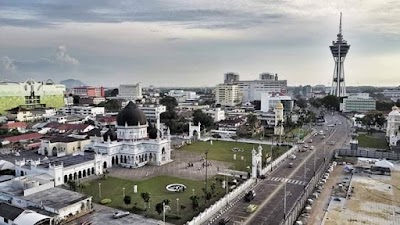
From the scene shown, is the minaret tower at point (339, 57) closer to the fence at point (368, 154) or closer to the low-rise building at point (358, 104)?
the low-rise building at point (358, 104)

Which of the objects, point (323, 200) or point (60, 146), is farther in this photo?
point (60, 146)

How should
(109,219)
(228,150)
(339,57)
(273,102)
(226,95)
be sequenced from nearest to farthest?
(109,219) → (228,150) → (273,102) → (226,95) → (339,57)

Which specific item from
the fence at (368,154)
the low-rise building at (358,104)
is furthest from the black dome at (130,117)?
the low-rise building at (358,104)

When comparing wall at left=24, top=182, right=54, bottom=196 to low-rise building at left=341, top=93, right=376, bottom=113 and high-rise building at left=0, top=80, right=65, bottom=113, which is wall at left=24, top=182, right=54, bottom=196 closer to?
high-rise building at left=0, top=80, right=65, bottom=113

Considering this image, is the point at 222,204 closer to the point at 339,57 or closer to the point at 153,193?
the point at 153,193

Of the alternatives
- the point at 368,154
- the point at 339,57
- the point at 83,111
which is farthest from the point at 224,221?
the point at 339,57

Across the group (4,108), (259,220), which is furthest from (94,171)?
(4,108)

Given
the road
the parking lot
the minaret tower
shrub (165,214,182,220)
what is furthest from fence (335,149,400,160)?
the minaret tower
